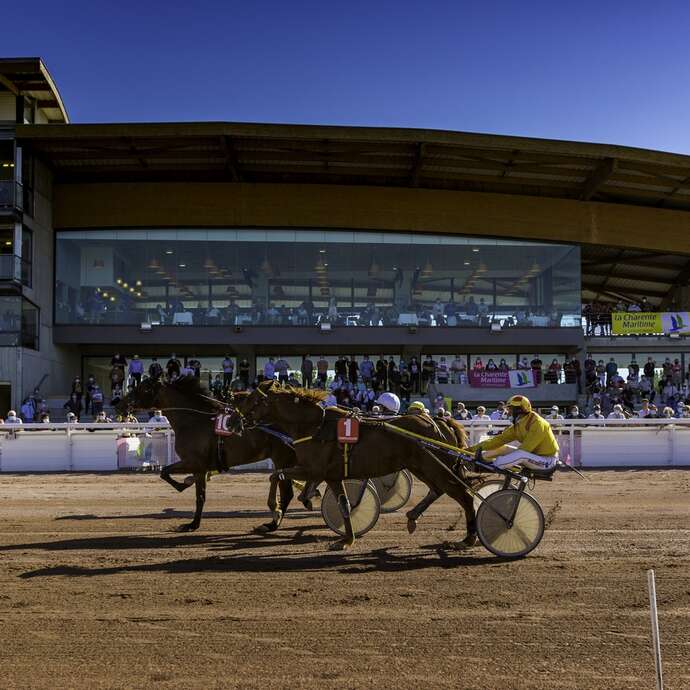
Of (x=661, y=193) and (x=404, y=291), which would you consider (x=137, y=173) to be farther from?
(x=661, y=193)

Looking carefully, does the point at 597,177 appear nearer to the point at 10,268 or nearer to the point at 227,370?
the point at 227,370

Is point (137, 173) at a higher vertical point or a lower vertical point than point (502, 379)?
higher

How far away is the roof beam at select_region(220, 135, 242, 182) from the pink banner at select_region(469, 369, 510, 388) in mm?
12171

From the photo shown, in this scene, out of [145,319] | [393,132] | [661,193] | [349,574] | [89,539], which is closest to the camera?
[349,574]

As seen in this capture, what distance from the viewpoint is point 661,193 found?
33.6 m

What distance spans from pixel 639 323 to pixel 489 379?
7987 mm

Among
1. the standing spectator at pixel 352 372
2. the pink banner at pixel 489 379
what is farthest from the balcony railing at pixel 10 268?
the pink banner at pixel 489 379

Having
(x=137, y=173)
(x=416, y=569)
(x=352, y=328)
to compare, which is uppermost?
(x=137, y=173)

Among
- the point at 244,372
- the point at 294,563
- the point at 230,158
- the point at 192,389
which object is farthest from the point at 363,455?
the point at 230,158

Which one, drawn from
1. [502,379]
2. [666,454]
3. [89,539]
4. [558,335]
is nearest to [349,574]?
[89,539]

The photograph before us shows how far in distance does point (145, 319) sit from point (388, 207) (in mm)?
10839

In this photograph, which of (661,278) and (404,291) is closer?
(404,291)

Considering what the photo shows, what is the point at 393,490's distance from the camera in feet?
35.2

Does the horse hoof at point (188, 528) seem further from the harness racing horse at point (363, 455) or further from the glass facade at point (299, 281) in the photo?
the glass facade at point (299, 281)
